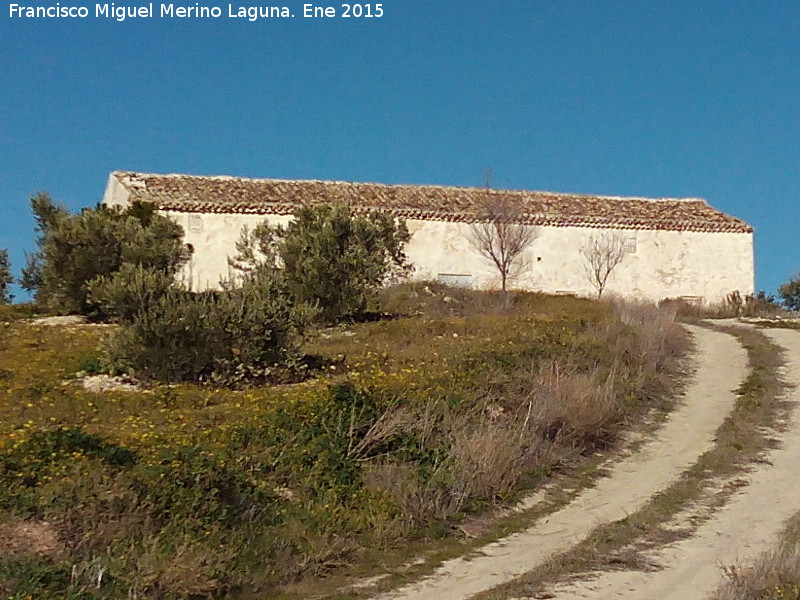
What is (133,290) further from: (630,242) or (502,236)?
(630,242)

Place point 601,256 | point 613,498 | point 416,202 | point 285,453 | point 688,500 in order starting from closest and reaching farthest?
point 285,453, point 688,500, point 613,498, point 601,256, point 416,202

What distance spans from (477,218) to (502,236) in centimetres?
121

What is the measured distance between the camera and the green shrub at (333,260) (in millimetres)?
18656

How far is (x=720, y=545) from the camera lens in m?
8.16

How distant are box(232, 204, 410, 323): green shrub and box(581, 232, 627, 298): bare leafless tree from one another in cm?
1074

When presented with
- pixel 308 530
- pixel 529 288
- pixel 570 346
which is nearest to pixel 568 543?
pixel 308 530

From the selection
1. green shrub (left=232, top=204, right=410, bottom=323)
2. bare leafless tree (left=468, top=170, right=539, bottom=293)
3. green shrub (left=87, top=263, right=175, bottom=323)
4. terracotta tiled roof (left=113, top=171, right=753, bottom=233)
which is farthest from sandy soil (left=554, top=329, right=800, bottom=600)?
terracotta tiled roof (left=113, top=171, right=753, bottom=233)

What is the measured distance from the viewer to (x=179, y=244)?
2128 cm

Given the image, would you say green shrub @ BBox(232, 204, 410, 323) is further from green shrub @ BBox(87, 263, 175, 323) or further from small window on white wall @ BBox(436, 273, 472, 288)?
small window on white wall @ BBox(436, 273, 472, 288)

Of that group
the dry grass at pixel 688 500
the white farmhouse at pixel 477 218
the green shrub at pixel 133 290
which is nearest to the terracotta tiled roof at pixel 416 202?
the white farmhouse at pixel 477 218

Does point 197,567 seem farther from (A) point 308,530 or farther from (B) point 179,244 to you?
(B) point 179,244

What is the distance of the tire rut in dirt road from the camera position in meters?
7.41

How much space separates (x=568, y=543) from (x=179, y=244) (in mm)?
14960

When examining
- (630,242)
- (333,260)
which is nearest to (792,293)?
(630,242)
